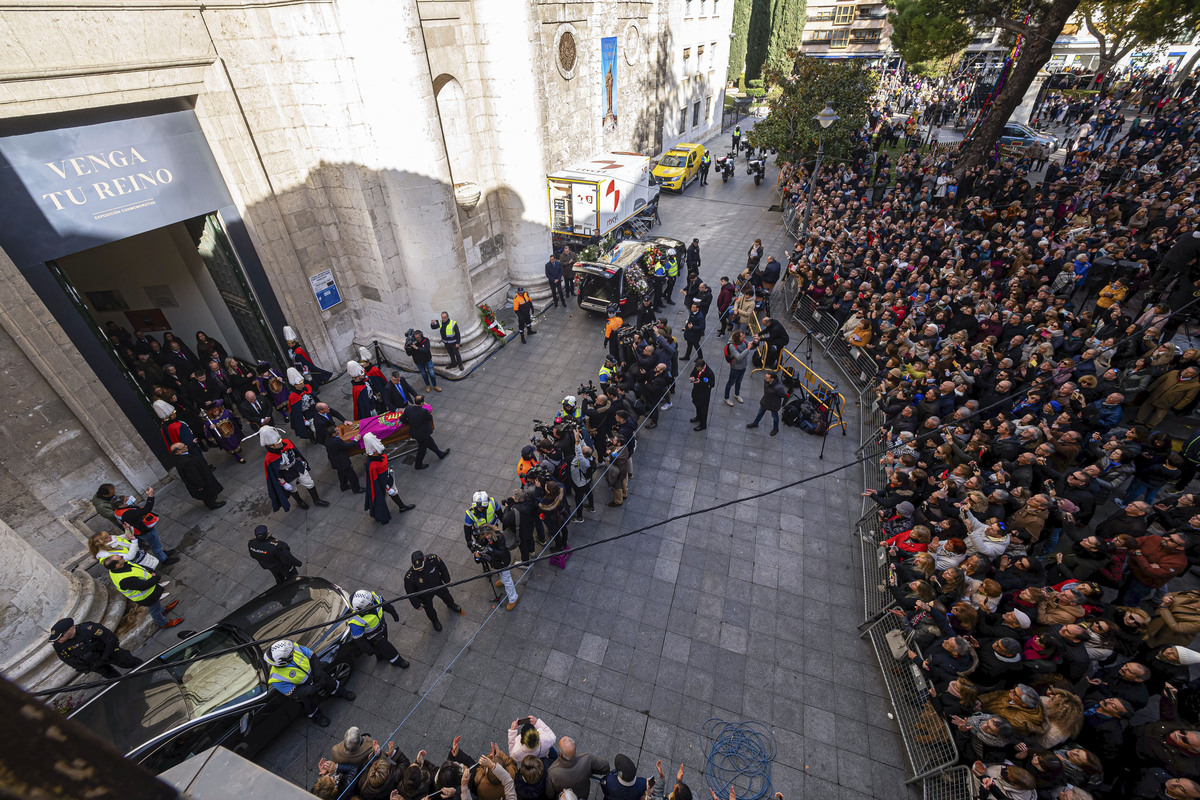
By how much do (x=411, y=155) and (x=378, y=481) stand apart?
267 inches

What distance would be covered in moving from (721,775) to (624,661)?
66.8 inches

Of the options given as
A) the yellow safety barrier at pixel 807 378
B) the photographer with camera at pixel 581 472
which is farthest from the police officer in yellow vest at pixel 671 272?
the photographer with camera at pixel 581 472

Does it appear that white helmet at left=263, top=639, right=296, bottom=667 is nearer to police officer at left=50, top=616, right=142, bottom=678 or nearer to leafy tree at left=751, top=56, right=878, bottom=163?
police officer at left=50, top=616, right=142, bottom=678

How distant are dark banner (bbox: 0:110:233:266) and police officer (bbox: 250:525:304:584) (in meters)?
5.37

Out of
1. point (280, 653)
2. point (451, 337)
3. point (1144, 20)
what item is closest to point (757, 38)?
point (1144, 20)

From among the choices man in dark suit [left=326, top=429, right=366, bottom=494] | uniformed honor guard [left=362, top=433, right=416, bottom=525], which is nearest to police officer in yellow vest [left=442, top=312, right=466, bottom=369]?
man in dark suit [left=326, top=429, right=366, bottom=494]

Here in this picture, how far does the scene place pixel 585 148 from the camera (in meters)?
20.5

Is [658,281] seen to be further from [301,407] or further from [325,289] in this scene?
[301,407]

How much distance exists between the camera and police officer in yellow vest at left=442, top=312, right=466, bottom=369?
1248 cm

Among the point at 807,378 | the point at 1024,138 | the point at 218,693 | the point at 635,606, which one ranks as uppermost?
the point at 1024,138

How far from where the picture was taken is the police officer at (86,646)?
6246 mm

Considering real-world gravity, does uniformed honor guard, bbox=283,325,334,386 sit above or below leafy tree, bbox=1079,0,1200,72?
below

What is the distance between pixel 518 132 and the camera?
47.0 ft

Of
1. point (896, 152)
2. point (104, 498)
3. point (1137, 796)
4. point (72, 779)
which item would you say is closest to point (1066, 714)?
point (1137, 796)
